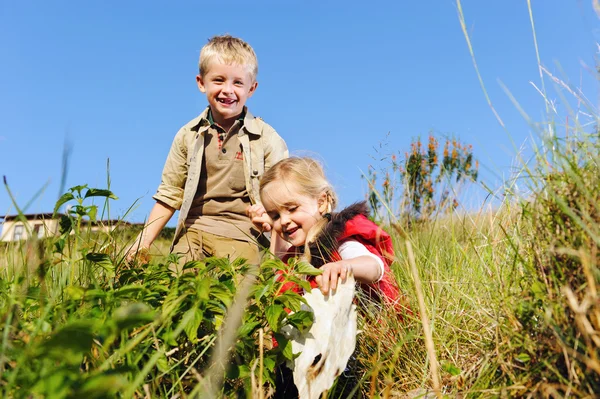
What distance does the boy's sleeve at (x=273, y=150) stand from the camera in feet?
16.8

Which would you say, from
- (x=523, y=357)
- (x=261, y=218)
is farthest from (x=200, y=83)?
(x=523, y=357)

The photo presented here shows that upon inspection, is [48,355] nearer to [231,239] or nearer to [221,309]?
[221,309]

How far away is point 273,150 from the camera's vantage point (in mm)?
5145

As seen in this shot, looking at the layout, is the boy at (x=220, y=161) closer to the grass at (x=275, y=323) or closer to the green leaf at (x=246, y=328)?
the grass at (x=275, y=323)

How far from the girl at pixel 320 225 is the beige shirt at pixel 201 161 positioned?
110 centimetres

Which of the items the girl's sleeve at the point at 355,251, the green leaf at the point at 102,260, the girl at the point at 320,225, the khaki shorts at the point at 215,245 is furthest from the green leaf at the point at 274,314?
the khaki shorts at the point at 215,245

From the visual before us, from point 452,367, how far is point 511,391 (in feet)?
1.48

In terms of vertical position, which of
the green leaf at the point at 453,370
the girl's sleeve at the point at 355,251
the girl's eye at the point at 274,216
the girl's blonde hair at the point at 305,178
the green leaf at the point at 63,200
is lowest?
the green leaf at the point at 453,370

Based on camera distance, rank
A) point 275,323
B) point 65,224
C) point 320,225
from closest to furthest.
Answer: point 275,323
point 65,224
point 320,225

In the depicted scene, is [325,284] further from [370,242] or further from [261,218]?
[261,218]

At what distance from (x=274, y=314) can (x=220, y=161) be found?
3.39 metres

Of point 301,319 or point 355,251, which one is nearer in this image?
point 301,319

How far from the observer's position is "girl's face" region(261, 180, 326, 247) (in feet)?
11.2

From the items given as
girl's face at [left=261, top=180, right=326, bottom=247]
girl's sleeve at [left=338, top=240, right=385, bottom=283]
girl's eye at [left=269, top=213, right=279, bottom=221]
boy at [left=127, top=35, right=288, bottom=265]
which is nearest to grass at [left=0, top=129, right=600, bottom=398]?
girl's sleeve at [left=338, top=240, right=385, bottom=283]
